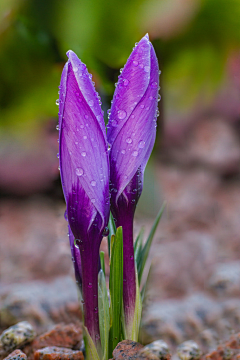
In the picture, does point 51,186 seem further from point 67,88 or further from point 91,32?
point 67,88

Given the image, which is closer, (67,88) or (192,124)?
(67,88)

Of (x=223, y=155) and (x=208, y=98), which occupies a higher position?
(x=208, y=98)

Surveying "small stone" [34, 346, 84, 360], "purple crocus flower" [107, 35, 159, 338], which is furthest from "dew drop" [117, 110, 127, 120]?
"small stone" [34, 346, 84, 360]

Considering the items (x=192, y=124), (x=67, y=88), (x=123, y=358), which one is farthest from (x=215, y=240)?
(x=67, y=88)

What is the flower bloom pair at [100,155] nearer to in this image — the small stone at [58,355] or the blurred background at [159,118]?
the small stone at [58,355]

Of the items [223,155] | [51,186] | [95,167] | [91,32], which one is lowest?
[95,167]

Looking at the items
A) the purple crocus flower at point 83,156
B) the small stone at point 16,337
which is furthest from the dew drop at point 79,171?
the small stone at point 16,337
